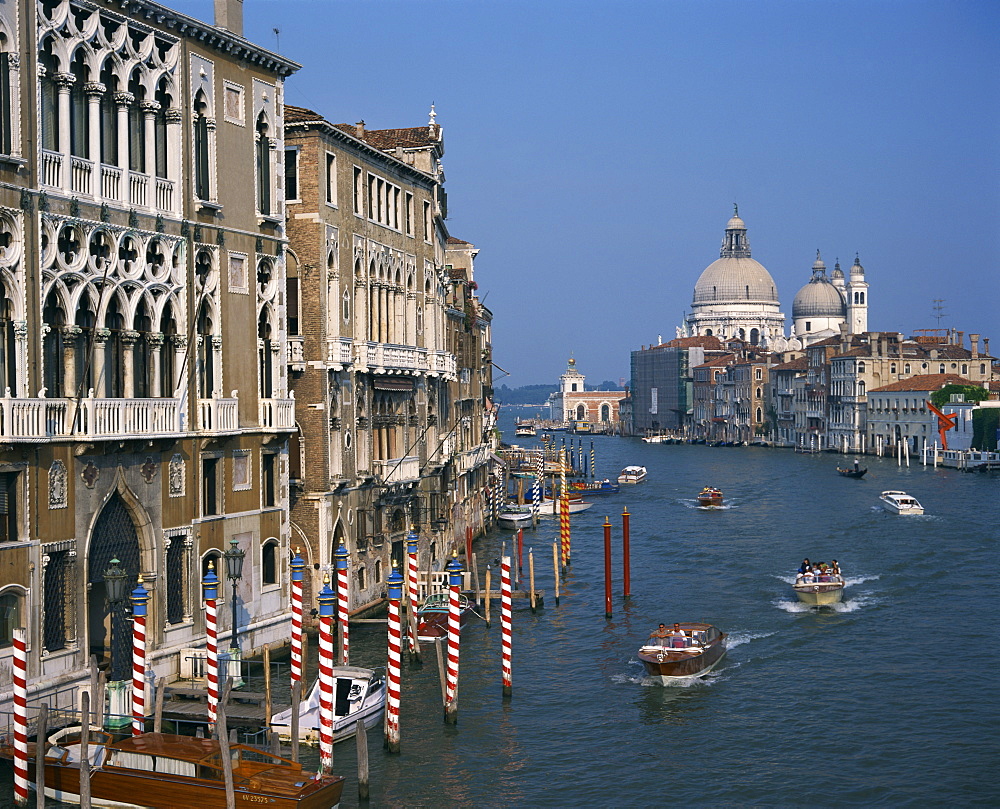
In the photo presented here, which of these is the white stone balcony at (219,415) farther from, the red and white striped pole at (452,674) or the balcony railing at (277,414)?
the red and white striped pole at (452,674)

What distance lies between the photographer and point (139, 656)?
18938mm

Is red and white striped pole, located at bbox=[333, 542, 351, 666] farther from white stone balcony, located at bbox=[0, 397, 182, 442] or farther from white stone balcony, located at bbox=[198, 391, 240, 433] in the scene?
white stone balcony, located at bbox=[0, 397, 182, 442]

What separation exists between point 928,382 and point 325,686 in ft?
294

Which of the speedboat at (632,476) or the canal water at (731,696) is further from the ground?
the speedboat at (632,476)

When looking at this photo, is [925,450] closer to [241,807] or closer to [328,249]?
[328,249]

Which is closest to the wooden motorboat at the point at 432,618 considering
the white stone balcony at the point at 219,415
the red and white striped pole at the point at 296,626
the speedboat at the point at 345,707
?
the speedboat at the point at 345,707

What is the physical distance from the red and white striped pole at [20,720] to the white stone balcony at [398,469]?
1434 centimetres

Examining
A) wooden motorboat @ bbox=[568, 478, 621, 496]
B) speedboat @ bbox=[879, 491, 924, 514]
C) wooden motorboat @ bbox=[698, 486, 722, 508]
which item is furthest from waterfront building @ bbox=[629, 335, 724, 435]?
speedboat @ bbox=[879, 491, 924, 514]

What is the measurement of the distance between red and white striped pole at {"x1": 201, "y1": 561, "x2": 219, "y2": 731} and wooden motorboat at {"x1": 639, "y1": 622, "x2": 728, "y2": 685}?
8625mm

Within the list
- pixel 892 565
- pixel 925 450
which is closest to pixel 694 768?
pixel 892 565

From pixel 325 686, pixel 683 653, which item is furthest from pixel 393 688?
pixel 683 653

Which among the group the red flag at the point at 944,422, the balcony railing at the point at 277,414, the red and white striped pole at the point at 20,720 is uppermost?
the balcony railing at the point at 277,414

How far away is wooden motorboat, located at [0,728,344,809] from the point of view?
53.3ft

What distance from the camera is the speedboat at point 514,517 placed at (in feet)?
177
